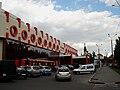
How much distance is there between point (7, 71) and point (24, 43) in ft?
104

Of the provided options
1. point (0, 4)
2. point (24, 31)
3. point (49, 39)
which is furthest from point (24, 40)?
point (49, 39)

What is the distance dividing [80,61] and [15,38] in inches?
1104

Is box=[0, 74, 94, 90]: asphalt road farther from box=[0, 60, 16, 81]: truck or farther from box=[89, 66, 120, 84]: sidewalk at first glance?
box=[89, 66, 120, 84]: sidewalk

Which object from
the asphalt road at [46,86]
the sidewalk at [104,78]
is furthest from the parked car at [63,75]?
the asphalt road at [46,86]

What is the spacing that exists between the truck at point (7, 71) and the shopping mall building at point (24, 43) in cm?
1978

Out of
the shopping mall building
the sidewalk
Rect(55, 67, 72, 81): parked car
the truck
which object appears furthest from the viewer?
the shopping mall building

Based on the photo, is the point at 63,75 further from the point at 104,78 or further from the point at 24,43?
the point at 24,43

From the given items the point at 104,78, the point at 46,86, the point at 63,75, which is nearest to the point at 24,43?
the point at 104,78

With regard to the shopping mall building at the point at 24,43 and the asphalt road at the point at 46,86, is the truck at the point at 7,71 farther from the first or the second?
the shopping mall building at the point at 24,43

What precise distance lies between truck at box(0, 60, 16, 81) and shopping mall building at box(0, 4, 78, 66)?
779 inches

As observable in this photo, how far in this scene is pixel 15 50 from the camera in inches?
2229

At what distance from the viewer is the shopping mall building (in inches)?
1912

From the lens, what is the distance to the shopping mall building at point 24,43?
159 feet

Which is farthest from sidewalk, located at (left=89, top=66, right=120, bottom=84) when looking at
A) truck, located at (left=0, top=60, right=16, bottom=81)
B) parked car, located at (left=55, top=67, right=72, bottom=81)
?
truck, located at (left=0, top=60, right=16, bottom=81)
